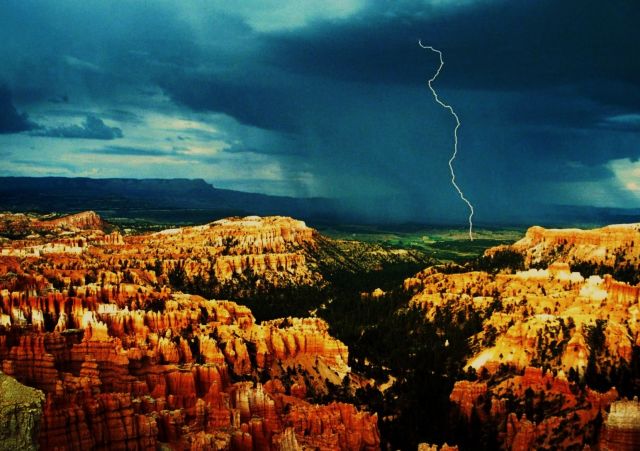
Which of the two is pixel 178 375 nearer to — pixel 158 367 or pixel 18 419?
pixel 158 367

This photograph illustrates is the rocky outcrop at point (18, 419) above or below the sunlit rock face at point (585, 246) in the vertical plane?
below

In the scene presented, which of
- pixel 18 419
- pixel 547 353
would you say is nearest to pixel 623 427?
pixel 547 353

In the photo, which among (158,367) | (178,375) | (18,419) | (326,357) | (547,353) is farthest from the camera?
(547,353)

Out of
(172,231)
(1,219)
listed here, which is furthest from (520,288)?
(1,219)

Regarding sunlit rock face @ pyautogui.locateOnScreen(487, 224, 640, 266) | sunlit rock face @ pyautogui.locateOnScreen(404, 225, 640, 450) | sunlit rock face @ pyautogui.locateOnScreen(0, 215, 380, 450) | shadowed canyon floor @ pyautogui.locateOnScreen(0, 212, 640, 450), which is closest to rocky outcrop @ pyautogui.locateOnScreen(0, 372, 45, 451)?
shadowed canyon floor @ pyautogui.locateOnScreen(0, 212, 640, 450)

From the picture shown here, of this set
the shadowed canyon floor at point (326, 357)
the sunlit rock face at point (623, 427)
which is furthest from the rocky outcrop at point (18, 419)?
the sunlit rock face at point (623, 427)

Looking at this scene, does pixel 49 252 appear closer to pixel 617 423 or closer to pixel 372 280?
pixel 372 280

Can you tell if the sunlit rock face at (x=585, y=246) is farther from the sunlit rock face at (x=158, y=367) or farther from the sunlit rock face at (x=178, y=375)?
the sunlit rock face at (x=178, y=375)
